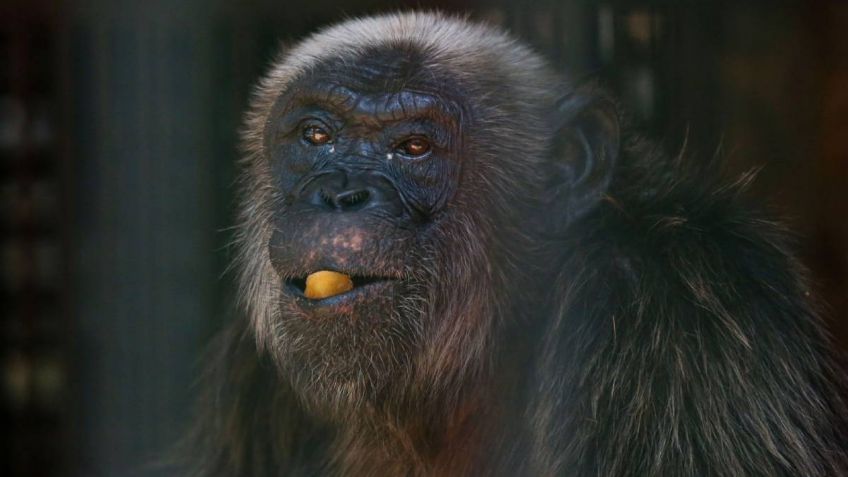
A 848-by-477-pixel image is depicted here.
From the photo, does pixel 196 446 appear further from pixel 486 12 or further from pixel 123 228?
pixel 486 12

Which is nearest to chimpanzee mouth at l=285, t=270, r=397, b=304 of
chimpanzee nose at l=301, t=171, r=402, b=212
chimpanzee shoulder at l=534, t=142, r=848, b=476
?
chimpanzee nose at l=301, t=171, r=402, b=212

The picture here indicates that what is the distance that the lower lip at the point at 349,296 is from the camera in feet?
10.1

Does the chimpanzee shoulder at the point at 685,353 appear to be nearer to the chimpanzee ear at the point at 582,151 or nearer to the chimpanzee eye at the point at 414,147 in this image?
the chimpanzee ear at the point at 582,151

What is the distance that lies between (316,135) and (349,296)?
58cm

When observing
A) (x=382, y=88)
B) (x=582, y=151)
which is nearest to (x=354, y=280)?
(x=382, y=88)

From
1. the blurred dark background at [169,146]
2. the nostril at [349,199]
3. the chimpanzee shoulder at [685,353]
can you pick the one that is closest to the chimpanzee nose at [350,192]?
the nostril at [349,199]

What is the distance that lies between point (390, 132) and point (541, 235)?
0.55m

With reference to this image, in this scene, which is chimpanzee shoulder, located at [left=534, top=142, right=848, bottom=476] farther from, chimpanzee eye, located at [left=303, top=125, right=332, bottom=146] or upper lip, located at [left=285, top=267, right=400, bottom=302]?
chimpanzee eye, located at [left=303, top=125, right=332, bottom=146]

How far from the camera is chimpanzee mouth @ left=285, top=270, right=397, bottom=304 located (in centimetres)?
307

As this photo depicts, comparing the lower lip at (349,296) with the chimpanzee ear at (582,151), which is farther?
the chimpanzee ear at (582,151)

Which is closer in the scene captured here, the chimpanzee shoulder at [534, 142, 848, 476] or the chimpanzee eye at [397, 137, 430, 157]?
the chimpanzee shoulder at [534, 142, 848, 476]

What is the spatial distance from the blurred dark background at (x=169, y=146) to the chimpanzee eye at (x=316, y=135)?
0.96 metres

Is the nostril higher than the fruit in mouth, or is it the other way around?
the nostril

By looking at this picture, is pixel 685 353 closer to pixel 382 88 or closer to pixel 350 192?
pixel 350 192
